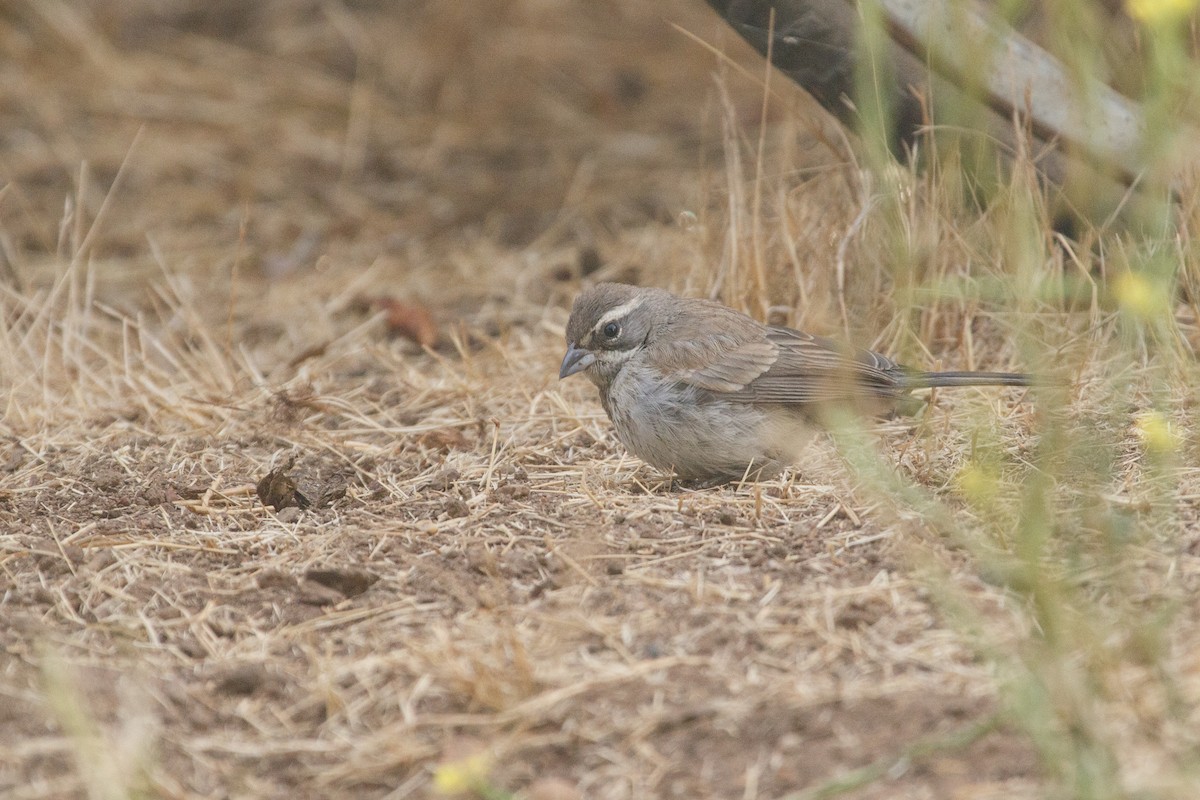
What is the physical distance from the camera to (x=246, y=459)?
18.5 ft

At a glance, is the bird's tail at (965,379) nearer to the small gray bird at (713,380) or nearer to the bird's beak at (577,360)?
the small gray bird at (713,380)

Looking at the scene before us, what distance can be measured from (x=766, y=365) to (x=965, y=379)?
74cm

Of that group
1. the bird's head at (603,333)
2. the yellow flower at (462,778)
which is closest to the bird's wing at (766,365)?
the bird's head at (603,333)

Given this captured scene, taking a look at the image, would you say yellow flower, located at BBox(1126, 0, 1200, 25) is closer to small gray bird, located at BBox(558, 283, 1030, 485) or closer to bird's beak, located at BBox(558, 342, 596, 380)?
small gray bird, located at BBox(558, 283, 1030, 485)

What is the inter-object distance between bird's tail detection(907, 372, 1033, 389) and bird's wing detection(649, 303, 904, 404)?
0.11 metres

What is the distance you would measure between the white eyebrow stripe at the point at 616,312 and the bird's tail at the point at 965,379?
1.08 m

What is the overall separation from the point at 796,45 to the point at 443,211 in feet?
12.4

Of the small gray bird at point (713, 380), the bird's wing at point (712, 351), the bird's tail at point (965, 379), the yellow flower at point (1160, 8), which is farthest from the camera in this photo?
the bird's wing at point (712, 351)

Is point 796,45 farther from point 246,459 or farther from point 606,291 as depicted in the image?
point 246,459

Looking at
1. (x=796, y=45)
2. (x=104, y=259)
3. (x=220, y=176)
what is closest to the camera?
(x=796, y=45)

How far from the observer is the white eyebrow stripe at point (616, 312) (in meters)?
5.52

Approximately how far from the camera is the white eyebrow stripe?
18.1 ft

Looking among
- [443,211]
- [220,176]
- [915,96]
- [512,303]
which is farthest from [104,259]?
[915,96]

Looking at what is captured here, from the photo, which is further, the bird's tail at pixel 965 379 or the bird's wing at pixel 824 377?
the bird's wing at pixel 824 377
